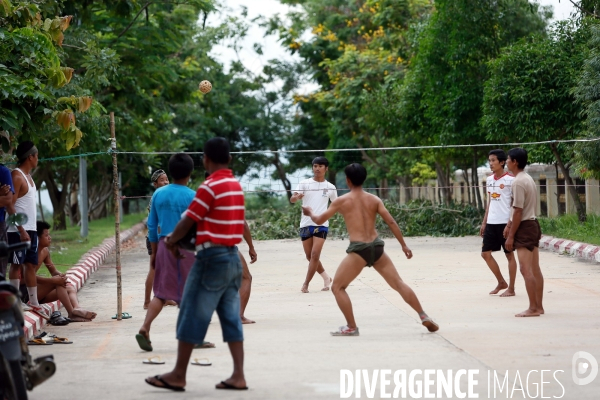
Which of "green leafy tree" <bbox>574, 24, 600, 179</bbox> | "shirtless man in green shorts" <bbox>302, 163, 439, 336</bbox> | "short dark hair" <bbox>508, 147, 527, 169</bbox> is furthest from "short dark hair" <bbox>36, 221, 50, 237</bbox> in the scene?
"green leafy tree" <bbox>574, 24, 600, 179</bbox>

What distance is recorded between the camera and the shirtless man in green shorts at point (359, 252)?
30.2 ft

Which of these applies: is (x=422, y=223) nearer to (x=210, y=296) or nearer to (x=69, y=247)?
(x=69, y=247)

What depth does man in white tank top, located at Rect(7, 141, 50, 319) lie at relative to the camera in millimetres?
10297

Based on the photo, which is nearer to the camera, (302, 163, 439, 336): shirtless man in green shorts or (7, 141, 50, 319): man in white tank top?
(302, 163, 439, 336): shirtless man in green shorts

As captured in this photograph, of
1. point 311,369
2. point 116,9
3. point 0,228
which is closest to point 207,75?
point 116,9

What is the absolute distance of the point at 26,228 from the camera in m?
10.6

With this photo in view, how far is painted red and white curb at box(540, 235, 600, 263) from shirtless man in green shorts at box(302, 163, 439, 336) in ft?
29.9

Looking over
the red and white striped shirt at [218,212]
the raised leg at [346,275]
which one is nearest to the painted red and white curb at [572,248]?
Result: the raised leg at [346,275]

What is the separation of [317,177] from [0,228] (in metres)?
4.82

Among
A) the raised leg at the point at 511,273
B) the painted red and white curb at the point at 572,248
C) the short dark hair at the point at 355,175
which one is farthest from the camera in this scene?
the painted red and white curb at the point at 572,248

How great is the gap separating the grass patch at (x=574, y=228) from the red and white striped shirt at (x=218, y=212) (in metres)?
13.3

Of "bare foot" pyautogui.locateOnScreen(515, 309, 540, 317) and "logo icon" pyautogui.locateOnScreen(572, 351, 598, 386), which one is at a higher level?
"bare foot" pyautogui.locateOnScreen(515, 309, 540, 317)

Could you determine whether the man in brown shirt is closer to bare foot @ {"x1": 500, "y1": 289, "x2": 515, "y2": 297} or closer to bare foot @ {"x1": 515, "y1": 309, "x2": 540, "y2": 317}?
bare foot @ {"x1": 515, "y1": 309, "x2": 540, "y2": 317}

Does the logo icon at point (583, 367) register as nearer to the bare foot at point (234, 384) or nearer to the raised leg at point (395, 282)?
the raised leg at point (395, 282)
